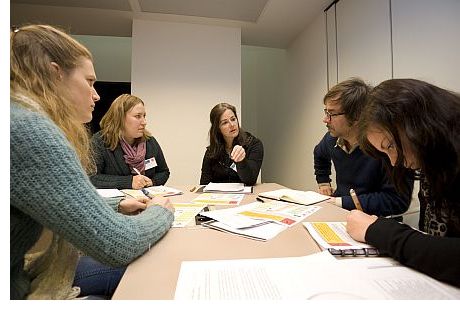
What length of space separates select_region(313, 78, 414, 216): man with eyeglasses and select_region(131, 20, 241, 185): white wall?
1.53 meters

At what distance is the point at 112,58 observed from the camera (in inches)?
124

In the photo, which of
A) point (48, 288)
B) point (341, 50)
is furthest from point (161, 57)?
point (48, 288)

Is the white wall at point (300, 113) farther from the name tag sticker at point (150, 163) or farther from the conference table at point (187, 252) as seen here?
the conference table at point (187, 252)

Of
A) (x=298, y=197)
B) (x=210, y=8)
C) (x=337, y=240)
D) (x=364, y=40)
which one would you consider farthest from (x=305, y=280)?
(x=210, y=8)

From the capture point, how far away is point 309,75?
8.46ft

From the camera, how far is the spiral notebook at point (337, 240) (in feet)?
1.71

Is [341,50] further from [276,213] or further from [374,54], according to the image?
[276,213]

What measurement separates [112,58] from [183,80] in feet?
3.97

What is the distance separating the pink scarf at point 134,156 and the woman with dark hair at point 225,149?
399 millimetres

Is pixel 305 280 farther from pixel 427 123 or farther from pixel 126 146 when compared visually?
pixel 126 146

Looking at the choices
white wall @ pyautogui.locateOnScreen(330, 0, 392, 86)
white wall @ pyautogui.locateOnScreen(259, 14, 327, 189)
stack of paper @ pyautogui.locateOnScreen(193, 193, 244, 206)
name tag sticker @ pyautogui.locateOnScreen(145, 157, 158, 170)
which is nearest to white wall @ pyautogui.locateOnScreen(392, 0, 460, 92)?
white wall @ pyautogui.locateOnScreen(330, 0, 392, 86)

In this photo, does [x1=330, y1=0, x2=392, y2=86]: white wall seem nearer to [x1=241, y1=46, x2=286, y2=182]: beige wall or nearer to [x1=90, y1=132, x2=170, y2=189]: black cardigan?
[x1=241, y1=46, x2=286, y2=182]: beige wall

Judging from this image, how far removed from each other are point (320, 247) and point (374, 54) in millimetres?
1657

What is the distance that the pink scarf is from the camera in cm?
162
